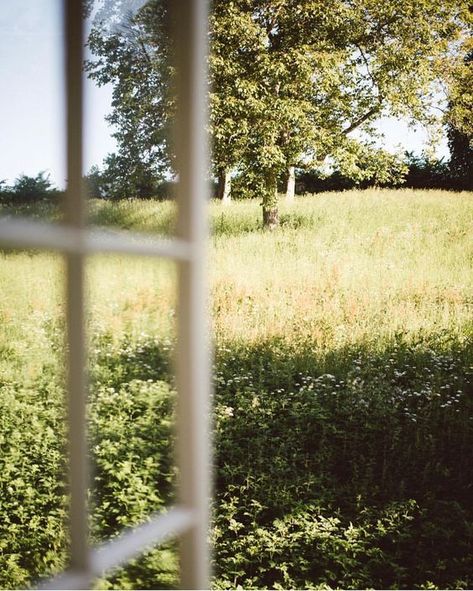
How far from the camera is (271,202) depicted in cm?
614

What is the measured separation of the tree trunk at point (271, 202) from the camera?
6078 millimetres

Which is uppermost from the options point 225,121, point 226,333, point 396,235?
point 225,121

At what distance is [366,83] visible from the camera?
20.4 ft

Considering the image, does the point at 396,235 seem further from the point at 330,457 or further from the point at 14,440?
the point at 14,440

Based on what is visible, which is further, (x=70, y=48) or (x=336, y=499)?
(x=336, y=499)

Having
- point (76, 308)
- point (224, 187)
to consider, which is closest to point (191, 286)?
point (76, 308)

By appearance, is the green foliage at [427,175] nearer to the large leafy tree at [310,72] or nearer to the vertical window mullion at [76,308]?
the large leafy tree at [310,72]

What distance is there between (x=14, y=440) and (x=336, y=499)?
1867 millimetres

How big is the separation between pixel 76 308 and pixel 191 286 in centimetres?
22

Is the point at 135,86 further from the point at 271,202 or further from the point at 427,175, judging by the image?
the point at 427,175

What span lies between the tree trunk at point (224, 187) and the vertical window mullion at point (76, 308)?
5.47m

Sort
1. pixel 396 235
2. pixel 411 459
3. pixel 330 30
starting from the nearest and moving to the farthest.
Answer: pixel 411 459 < pixel 396 235 < pixel 330 30

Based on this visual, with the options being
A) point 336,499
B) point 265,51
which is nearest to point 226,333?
point 336,499

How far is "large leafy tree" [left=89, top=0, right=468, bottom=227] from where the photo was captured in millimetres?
5727
